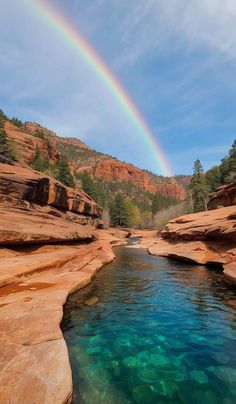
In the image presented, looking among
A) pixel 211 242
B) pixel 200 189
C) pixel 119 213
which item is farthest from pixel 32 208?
pixel 119 213

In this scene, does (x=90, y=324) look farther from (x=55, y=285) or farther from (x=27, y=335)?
(x=55, y=285)

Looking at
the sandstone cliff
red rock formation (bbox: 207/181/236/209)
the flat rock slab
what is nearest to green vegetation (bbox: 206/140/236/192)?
red rock formation (bbox: 207/181/236/209)

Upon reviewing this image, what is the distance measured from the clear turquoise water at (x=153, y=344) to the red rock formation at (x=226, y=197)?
22871 millimetres

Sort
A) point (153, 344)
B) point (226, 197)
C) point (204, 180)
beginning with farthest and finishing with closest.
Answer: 1. point (204, 180)
2. point (226, 197)
3. point (153, 344)

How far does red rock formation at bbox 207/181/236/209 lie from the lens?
3433cm

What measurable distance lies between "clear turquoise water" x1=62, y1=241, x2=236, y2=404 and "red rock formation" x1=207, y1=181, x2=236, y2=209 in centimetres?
2287

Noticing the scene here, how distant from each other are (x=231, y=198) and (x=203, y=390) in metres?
33.2

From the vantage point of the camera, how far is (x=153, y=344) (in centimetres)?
796

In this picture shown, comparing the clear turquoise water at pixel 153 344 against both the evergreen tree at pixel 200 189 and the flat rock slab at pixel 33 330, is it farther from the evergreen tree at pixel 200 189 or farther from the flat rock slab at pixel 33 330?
the evergreen tree at pixel 200 189

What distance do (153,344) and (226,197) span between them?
32.6m

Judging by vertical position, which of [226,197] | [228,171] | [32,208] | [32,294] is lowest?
[32,294]

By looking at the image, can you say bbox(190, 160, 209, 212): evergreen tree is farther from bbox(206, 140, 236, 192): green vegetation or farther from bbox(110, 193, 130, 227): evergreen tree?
bbox(110, 193, 130, 227): evergreen tree

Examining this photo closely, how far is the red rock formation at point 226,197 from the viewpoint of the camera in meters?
34.3

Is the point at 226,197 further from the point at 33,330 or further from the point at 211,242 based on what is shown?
the point at 33,330
